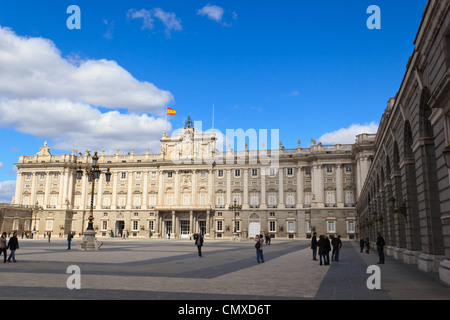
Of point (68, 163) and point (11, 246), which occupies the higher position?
point (68, 163)

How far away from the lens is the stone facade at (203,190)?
6725 cm

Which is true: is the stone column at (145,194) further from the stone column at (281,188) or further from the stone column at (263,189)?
the stone column at (281,188)

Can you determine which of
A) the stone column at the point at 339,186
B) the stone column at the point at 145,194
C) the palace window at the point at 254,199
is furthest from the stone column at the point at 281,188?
the stone column at the point at 145,194

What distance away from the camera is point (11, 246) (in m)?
18.8

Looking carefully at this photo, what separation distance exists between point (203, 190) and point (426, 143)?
204 feet

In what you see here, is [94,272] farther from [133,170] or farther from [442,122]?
[133,170]

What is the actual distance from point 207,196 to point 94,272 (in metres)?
59.8

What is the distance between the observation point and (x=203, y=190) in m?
75.2

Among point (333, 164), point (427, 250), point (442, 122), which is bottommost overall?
point (427, 250)

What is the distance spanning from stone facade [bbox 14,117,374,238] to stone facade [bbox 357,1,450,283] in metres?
44.6

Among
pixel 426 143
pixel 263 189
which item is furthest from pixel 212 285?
pixel 263 189

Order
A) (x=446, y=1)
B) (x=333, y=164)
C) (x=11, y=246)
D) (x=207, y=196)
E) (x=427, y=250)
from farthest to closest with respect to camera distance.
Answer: (x=207, y=196), (x=333, y=164), (x=11, y=246), (x=427, y=250), (x=446, y=1)

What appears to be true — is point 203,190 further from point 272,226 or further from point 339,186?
point 339,186
